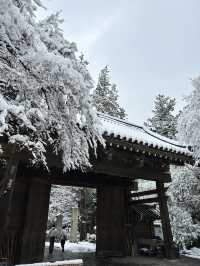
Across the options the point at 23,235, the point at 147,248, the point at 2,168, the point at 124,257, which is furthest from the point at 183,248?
the point at 2,168

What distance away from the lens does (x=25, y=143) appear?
3693 millimetres

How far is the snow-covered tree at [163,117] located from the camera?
121 feet

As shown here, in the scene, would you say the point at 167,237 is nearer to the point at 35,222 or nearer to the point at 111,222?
the point at 111,222

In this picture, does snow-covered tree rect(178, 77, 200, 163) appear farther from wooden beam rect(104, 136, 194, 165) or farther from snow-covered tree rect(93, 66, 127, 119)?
snow-covered tree rect(93, 66, 127, 119)

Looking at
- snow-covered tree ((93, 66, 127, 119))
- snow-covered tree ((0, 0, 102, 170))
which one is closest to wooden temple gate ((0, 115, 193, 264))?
snow-covered tree ((0, 0, 102, 170))

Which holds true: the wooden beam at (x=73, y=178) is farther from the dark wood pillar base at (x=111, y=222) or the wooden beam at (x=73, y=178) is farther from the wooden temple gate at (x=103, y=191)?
the dark wood pillar base at (x=111, y=222)

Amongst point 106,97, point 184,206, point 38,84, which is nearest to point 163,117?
point 106,97

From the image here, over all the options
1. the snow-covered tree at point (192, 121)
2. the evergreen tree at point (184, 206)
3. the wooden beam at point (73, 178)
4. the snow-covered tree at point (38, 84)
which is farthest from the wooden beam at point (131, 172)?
the evergreen tree at point (184, 206)

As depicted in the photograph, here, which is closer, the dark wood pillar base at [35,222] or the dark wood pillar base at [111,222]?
the dark wood pillar base at [35,222]

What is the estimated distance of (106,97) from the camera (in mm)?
34688

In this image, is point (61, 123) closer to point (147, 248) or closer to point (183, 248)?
point (147, 248)

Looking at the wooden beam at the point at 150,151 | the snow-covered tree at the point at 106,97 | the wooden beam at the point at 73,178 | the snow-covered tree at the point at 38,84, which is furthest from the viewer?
the snow-covered tree at the point at 106,97

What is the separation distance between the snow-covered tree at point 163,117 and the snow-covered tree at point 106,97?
513cm

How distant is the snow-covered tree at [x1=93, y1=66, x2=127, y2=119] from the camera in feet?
109
